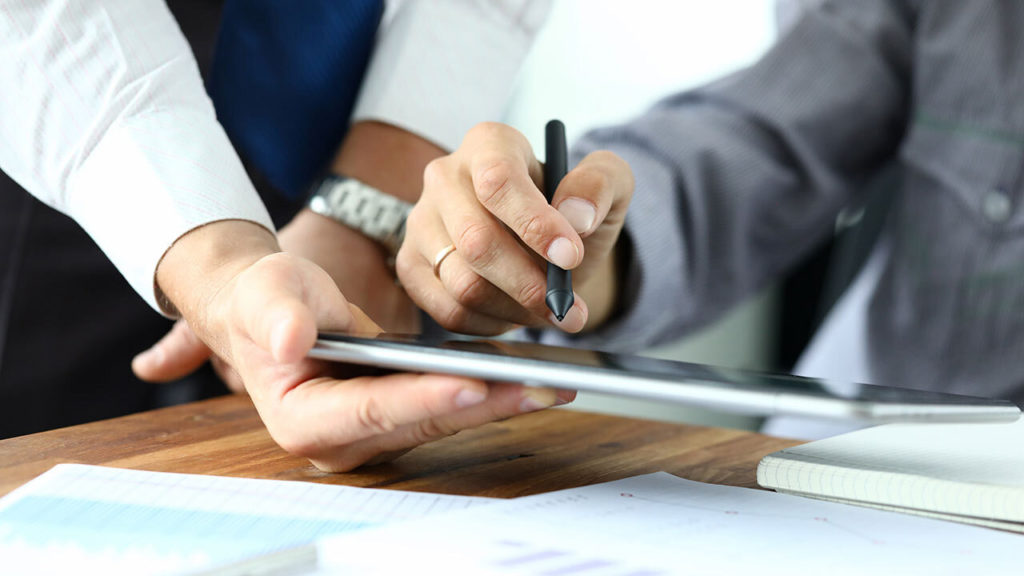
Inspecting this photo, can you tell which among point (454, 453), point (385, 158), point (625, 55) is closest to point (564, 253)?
point (454, 453)

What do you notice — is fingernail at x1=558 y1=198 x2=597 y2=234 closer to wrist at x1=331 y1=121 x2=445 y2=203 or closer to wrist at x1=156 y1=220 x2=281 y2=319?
wrist at x1=156 y1=220 x2=281 y2=319

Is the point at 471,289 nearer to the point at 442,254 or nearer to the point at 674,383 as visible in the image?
the point at 442,254

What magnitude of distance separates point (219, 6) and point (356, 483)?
2.19 ft

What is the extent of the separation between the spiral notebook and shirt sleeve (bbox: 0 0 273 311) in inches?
13.0

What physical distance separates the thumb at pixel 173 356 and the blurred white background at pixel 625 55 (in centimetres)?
102

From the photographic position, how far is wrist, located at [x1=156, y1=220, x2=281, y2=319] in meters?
0.46

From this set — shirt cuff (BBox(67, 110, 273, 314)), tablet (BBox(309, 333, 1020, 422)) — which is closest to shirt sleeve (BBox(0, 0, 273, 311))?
shirt cuff (BBox(67, 110, 273, 314))


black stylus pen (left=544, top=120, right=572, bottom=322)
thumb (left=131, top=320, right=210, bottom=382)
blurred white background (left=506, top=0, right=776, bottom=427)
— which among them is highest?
blurred white background (left=506, top=0, right=776, bottom=427)

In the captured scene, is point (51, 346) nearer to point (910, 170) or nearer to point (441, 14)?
point (441, 14)

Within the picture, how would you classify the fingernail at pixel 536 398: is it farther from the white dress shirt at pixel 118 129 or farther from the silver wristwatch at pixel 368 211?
the silver wristwatch at pixel 368 211

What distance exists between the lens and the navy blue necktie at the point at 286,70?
83 centimetres

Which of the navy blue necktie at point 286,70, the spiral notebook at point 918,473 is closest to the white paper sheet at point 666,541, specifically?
the spiral notebook at point 918,473

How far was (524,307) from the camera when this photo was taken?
0.49 metres

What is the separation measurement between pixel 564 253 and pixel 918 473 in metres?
0.19
